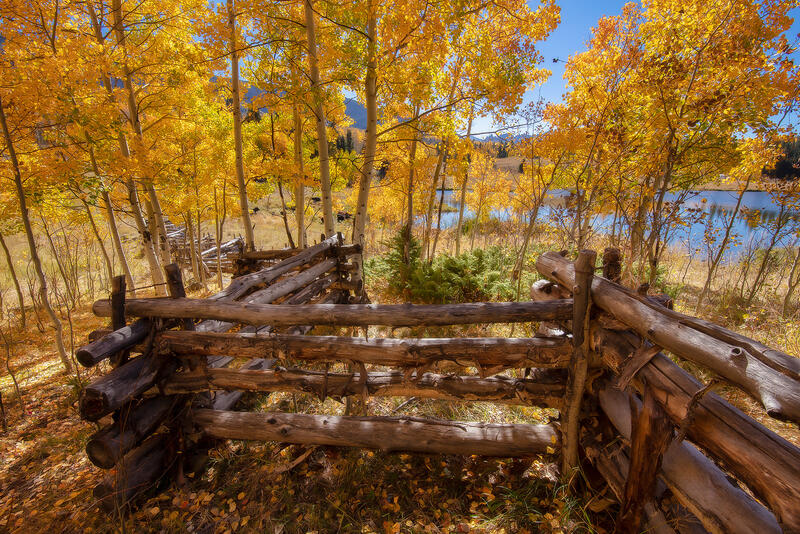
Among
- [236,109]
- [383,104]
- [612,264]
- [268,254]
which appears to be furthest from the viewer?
[383,104]

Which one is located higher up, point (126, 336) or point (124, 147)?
point (124, 147)

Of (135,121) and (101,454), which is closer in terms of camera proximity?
(101,454)

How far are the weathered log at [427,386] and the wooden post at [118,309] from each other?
4.02 ft

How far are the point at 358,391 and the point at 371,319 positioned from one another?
2.22 ft

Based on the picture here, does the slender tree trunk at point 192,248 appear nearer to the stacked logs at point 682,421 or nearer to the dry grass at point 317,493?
the dry grass at point 317,493

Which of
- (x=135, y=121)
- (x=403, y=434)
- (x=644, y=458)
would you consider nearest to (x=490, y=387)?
(x=403, y=434)

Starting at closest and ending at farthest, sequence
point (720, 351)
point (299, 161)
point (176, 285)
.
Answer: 1. point (720, 351)
2. point (176, 285)
3. point (299, 161)

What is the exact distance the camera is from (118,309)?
2.78 metres

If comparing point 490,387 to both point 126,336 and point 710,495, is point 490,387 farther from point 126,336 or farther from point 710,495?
point 126,336

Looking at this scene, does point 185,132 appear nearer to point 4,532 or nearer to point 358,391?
point 4,532

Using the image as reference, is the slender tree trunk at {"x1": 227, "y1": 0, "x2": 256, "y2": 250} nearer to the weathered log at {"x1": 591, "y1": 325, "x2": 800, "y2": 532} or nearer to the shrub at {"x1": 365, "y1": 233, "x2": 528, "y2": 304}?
the shrub at {"x1": 365, "y1": 233, "x2": 528, "y2": 304}

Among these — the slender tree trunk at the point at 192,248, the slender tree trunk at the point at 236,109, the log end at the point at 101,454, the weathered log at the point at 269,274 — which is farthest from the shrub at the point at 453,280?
the slender tree trunk at the point at 192,248

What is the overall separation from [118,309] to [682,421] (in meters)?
4.13

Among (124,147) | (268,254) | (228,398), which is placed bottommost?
(228,398)
